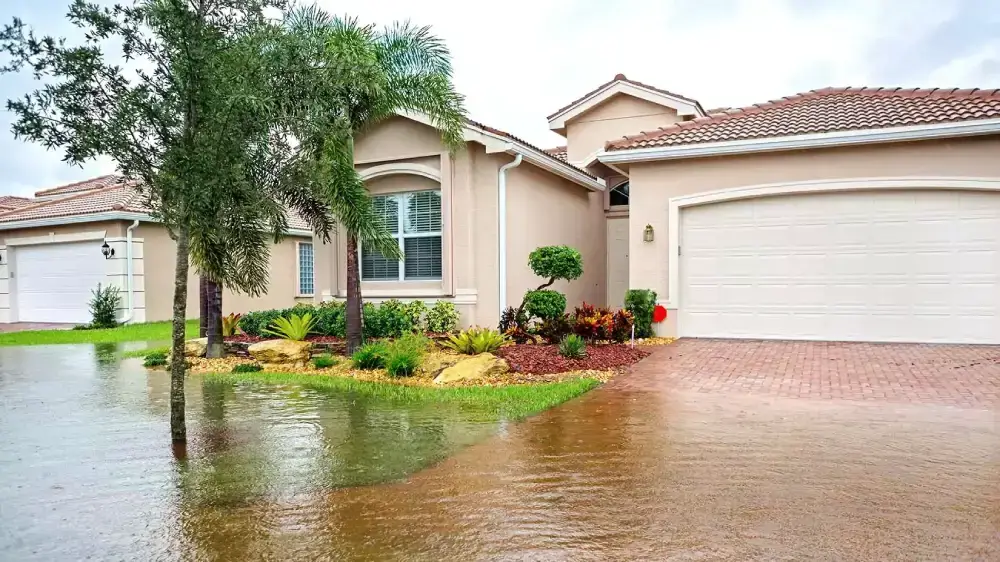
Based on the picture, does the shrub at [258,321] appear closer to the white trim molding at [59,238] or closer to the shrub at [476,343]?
the shrub at [476,343]

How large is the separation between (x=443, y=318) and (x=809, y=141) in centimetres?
740

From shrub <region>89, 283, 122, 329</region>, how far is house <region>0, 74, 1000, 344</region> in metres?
7.95

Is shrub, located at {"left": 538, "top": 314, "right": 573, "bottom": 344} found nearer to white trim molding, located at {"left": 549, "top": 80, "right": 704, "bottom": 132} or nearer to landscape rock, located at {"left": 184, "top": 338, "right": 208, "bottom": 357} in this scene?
landscape rock, located at {"left": 184, "top": 338, "right": 208, "bottom": 357}

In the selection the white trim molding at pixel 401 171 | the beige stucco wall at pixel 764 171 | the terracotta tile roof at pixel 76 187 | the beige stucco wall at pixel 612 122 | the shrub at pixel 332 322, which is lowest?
the shrub at pixel 332 322

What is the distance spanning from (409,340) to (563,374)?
246 centimetres

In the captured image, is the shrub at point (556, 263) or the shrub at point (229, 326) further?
the shrub at point (229, 326)

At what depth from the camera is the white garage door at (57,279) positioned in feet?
65.0

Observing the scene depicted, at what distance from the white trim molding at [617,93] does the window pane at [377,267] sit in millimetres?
8116

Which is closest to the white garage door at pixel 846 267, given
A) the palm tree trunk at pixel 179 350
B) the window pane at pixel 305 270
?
the palm tree trunk at pixel 179 350

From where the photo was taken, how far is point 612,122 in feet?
64.2

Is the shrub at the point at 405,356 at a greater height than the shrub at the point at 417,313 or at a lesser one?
lesser

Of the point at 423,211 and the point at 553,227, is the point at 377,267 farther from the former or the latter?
the point at 553,227

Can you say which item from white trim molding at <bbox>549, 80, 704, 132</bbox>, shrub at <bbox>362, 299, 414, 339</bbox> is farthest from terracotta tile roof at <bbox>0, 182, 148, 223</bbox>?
white trim molding at <bbox>549, 80, 704, 132</bbox>

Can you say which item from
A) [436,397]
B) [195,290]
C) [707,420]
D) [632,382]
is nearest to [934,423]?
[707,420]
